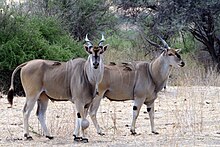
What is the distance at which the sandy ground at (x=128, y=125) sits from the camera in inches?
368

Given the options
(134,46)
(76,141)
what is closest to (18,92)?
(76,141)

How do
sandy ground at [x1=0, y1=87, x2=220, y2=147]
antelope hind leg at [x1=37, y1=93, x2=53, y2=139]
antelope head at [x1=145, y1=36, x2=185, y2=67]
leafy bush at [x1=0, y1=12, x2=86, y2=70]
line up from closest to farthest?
sandy ground at [x1=0, y1=87, x2=220, y2=147], antelope hind leg at [x1=37, y1=93, x2=53, y2=139], antelope head at [x1=145, y1=36, x2=185, y2=67], leafy bush at [x1=0, y1=12, x2=86, y2=70]

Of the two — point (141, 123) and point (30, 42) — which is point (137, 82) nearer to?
point (141, 123)

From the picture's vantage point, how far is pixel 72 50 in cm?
1947

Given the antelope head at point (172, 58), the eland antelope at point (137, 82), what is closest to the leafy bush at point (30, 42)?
the eland antelope at point (137, 82)

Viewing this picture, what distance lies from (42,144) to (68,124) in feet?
5.24

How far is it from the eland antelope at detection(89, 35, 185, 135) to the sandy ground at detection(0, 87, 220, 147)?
0.41 metres

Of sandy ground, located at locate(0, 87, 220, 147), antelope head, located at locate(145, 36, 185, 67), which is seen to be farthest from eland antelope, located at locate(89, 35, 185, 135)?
sandy ground, located at locate(0, 87, 220, 147)

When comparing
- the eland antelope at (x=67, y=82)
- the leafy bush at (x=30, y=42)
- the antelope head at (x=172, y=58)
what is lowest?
the eland antelope at (x=67, y=82)

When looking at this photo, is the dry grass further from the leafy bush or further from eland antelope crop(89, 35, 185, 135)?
the leafy bush

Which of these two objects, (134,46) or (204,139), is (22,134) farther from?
(134,46)

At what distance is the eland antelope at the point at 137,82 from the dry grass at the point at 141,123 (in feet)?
1.44

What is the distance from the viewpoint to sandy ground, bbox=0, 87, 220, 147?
935 cm

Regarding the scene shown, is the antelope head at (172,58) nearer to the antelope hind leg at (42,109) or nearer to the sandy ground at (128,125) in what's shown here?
the sandy ground at (128,125)
